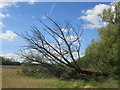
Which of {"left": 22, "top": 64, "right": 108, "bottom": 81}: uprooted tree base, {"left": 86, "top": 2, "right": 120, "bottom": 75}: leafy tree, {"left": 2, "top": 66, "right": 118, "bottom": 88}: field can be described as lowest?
{"left": 2, "top": 66, "right": 118, "bottom": 88}: field

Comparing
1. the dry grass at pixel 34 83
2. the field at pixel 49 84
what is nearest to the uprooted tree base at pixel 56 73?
the dry grass at pixel 34 83

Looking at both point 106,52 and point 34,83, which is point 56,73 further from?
point 34,83

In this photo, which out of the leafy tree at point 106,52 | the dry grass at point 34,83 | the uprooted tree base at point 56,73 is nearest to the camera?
the dry grass at point 34,83

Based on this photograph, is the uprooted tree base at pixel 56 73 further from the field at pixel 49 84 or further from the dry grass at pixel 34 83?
the field at pixel 49 84

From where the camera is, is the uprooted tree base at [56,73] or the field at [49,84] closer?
the field at [49,84]

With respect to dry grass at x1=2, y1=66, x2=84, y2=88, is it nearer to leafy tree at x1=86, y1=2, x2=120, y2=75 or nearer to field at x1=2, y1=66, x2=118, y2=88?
field at x1=2, y1=66, x2=118, y2=88

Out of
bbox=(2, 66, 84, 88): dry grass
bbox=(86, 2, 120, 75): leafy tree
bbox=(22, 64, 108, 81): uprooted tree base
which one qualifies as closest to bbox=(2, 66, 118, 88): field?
bbox=(2, 66, 84, 88): dry grass

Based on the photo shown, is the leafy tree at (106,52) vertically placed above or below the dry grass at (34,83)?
above

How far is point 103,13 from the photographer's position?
69.6ft

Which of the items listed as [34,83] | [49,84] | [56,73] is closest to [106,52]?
[56,73]

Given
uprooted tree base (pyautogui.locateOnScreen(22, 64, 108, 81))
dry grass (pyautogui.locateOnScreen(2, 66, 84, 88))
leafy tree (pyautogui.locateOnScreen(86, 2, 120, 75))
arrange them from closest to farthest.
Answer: dry grass (pyautogui.locateOnScreen(2, 66, 84, 88)) → leafy tree (pyautogui.locateOnScreen(86, 2, 120, 75)) → uprooted tree base (pyautogui.locateOnScreen(22, 64, 108, 81))

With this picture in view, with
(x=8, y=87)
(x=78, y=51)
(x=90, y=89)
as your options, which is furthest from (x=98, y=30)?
(x=8, y=87)

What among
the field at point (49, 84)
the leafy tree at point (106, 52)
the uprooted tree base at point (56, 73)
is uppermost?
the leafy tree at point (106, 52)

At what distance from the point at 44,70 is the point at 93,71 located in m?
4.32
